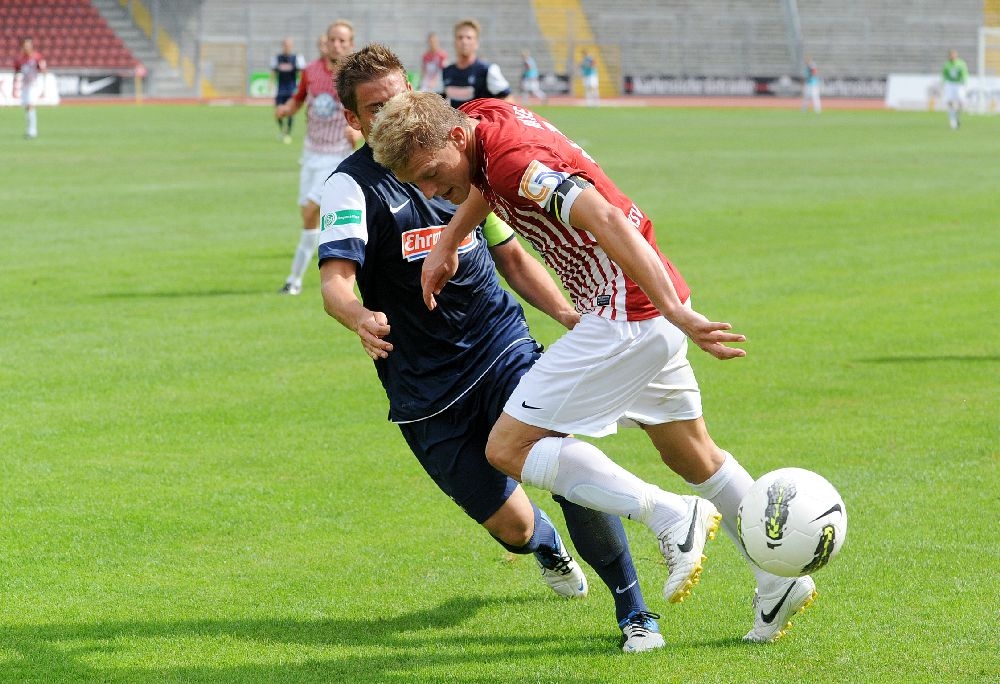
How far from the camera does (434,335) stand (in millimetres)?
5156

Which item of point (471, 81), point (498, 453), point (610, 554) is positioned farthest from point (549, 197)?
point (471, 81)

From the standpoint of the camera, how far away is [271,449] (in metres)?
7.55

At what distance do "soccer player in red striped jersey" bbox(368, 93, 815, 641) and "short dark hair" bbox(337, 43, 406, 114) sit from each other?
0.56m

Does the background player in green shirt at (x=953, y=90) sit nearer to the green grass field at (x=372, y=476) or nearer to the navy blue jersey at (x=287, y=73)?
the navy blue jersey at (x=287, y=73)

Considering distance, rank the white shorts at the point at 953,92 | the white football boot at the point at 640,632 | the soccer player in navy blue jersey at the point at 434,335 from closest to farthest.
→ 1. the white football boot at the point at 640,632
2. the soccer player in navy blue jersey at the point at 434,335
3. the white shorts at the point at 953,92

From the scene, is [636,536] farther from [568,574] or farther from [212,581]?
[212,581]

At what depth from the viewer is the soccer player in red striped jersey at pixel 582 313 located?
13.5ft

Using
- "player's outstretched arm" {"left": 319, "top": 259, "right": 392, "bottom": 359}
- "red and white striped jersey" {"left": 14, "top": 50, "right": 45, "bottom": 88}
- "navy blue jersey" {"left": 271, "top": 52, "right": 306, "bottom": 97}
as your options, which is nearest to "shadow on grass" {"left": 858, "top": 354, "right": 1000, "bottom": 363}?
"player's outstretched arm" {"left": 319, "top": 259, "right": 392, "bottom": 359}

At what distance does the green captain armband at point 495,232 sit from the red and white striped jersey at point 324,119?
7.91 m

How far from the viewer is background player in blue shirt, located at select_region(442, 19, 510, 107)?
49.6 feet

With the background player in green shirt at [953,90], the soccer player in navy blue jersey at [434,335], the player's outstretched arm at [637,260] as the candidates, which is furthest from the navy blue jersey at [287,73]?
the player's outstretched arm at [637,260]

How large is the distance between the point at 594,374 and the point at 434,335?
97cm

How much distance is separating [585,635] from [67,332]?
23.2ft

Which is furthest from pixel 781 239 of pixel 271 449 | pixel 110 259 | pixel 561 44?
pixel 561 44
